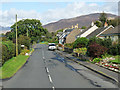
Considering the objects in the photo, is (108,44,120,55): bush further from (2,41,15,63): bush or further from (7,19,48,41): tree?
(7,19,48,41): tree

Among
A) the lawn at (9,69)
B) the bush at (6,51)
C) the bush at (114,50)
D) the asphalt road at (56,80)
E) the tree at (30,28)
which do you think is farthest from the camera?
the tree at (30,28)

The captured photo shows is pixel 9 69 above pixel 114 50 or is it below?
below

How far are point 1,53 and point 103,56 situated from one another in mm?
13647

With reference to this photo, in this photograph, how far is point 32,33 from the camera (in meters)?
66.5

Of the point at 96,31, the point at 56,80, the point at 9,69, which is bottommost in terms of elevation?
the point at 56,80

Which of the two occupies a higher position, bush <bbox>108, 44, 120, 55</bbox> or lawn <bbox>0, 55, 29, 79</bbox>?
bush <bbox>108, 44, 120, 55</bbox>

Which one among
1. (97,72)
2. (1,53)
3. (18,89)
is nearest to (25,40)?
(1,53)

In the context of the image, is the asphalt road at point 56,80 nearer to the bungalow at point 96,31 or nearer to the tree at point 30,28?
the bungalow at point 96,31

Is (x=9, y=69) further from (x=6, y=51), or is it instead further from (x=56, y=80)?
(x=56, y=80)

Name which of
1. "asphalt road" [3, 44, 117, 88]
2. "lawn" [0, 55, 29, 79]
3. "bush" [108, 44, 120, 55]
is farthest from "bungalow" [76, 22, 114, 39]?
"asphalt road" [3, 44, 117, 88]

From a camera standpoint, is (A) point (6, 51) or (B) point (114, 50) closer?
(A) point (6, 51)

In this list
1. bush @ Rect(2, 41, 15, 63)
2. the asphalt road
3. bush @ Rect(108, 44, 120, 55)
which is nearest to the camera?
the asphalt road

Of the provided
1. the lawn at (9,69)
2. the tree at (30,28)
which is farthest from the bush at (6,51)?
the tree at (30,28)

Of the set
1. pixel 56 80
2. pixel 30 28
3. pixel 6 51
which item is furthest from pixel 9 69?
pixel 30 28
